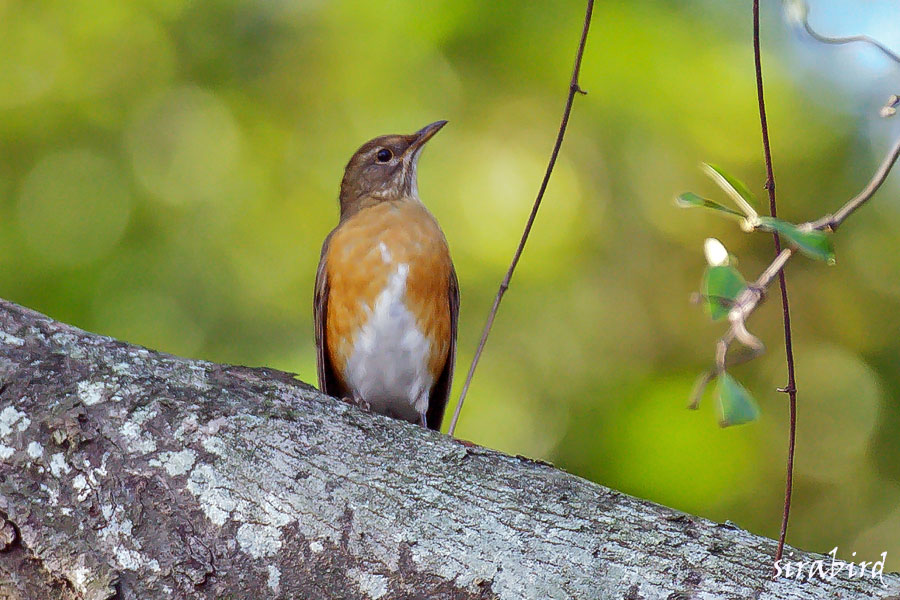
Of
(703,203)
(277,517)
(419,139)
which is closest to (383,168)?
(419,139)

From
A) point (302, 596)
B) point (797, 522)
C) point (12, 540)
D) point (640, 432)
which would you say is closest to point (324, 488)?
point (302, 596)

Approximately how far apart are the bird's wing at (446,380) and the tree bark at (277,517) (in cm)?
236

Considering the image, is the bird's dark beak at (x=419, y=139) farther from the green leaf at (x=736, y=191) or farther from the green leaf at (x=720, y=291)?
the green leaf at (x=720, y=291)

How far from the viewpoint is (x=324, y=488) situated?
273 centimetres

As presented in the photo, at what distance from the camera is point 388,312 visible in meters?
4.99

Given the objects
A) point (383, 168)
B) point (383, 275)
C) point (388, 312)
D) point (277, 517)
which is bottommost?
point (277, 517)

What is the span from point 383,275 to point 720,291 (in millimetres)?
3392

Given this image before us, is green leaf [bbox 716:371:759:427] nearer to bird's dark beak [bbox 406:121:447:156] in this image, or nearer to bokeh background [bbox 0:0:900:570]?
bokeh background [bbox 0:0:900:570]

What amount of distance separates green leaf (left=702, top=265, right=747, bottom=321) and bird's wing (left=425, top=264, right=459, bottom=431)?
351 cm

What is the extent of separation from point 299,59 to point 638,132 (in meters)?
2.34

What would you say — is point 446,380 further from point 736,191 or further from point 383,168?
point 736,191

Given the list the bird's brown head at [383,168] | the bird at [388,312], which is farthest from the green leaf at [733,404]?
the bird's brown head at [383,168]

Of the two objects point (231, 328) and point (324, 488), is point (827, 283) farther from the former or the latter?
point (324, 488)

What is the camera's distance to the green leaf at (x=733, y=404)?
1.80 m
